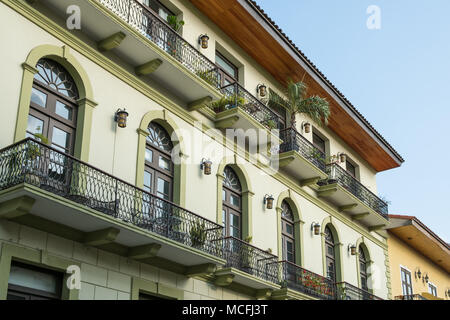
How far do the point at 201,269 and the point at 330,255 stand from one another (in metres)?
9.40

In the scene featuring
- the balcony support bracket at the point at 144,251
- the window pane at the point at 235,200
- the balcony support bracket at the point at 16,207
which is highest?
the window pane at the point at 235,200

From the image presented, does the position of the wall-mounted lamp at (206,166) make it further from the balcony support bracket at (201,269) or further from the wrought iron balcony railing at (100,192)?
the balcony support bracket at (201,269)

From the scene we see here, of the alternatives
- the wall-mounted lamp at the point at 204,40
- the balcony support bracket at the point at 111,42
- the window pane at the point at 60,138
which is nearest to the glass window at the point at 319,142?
the wall-mounted lamp at the point at 204,40

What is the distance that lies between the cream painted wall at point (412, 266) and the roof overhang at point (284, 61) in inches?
175

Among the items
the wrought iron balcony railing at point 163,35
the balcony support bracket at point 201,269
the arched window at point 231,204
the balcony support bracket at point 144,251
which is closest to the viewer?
the balcony support bracket at point 144,251

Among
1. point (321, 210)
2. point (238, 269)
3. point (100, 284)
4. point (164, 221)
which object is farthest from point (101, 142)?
point (321, 210)

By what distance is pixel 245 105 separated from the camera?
19094 millimetres

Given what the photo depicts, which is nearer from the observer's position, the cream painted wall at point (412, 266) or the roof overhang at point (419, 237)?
the roof overhang at point (419, 237)

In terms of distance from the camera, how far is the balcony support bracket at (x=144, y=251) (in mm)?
13625

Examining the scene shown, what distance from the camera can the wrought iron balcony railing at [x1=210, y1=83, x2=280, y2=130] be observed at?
724 inches

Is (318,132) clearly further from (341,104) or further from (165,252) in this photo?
(165,252)

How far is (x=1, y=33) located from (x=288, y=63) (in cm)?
1117

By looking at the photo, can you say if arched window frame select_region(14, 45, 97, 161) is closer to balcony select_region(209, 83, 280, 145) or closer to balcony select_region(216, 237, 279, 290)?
balcony select_region(216, 237, 279, 290)

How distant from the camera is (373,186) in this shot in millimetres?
28969
